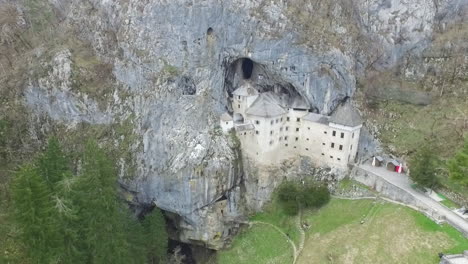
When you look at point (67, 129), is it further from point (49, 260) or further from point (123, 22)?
point (49, 260)

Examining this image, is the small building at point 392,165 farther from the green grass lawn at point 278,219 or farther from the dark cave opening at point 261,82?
the green grass lawn at point 278,219

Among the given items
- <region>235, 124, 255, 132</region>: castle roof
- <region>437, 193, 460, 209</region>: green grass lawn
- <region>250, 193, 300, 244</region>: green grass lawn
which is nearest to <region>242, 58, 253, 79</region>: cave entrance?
<region>235, 124, 255, 132</region>: castle roof

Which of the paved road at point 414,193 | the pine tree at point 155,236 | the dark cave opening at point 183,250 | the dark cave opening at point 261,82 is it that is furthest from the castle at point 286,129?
the dark cave opening at point 183,250

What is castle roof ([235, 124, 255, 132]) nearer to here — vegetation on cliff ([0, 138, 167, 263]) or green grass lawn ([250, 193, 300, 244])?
green grass lawn ([250, 193, 300, 244])

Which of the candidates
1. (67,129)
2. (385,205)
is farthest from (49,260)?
(385,205)

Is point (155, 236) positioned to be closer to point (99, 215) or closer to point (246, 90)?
point (99, 215)

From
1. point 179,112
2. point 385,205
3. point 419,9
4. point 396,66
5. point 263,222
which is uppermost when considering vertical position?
point 419,9
